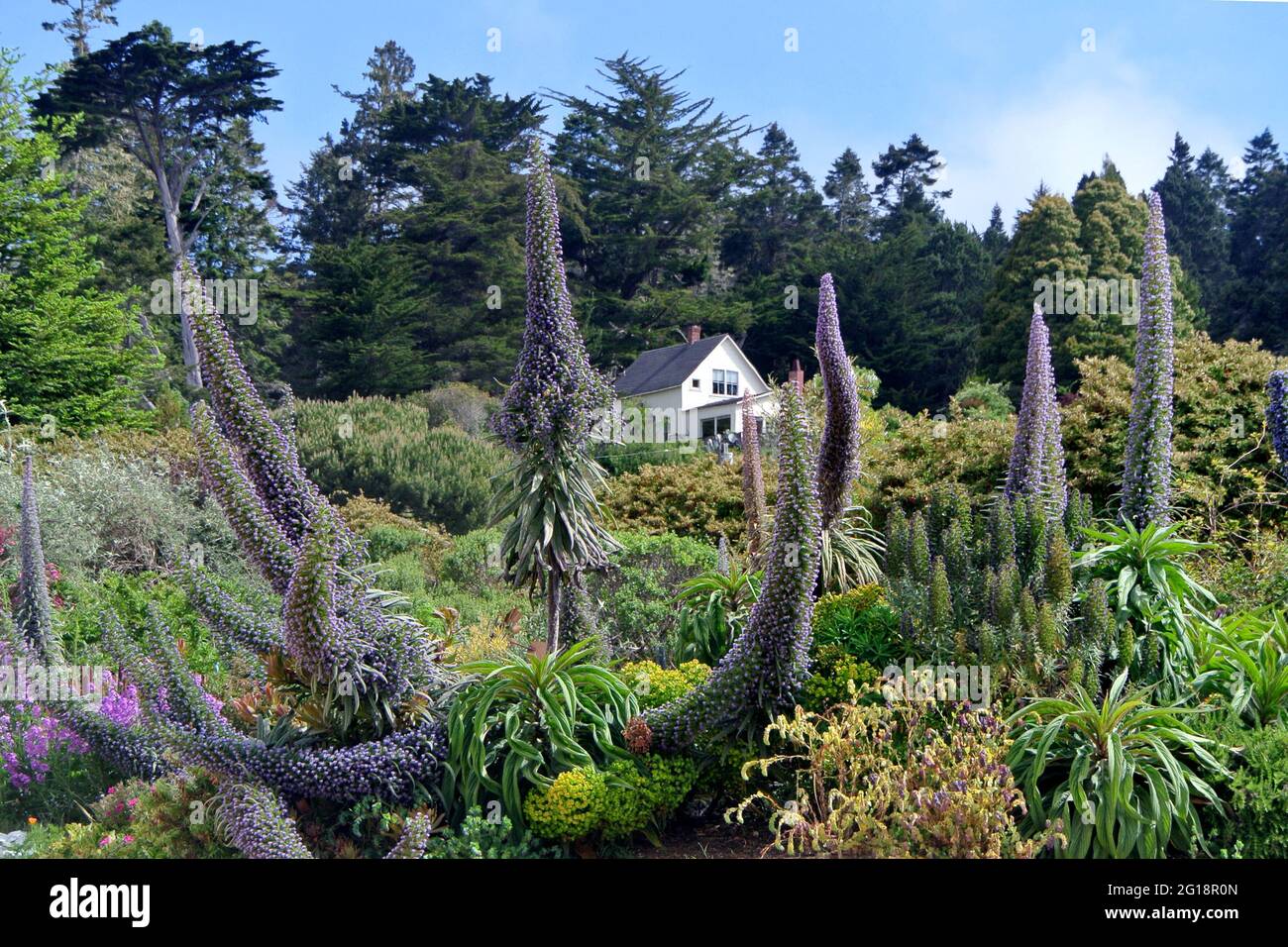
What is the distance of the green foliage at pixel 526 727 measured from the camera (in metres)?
5.55

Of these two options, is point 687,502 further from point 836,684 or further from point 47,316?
point 47,316

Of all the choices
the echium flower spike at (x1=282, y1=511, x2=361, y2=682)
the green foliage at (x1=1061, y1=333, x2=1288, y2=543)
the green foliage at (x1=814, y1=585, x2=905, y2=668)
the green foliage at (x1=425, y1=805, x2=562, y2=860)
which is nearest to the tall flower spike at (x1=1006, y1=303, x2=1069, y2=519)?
the green foliage at (x1=814, y1=585, x2=905, y2=668)

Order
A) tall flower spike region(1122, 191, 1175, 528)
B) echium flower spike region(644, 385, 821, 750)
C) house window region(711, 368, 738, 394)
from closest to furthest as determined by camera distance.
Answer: echium flower spike region(644, 385, 821, 750) → tall flower spike region(1122, 191, 1175, 528) → house window region(711, 368, 738, 394)

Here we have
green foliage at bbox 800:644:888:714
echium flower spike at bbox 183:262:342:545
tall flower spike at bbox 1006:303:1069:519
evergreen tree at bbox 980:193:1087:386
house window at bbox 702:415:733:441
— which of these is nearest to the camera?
echium flower spike at bbox 183:262:342:545

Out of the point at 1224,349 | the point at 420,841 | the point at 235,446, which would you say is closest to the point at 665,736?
the point at 420,841

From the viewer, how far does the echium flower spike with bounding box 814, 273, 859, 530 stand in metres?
6.88

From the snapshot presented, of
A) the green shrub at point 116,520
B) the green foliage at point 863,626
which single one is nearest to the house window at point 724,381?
the green shrub at point 116,520

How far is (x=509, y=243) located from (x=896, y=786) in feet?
99.6

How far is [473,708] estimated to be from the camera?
580cm

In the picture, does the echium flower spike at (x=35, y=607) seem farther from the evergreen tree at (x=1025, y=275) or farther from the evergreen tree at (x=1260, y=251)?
the evergreen tree at (x=1260, y=251)

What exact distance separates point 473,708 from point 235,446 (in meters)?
1.82

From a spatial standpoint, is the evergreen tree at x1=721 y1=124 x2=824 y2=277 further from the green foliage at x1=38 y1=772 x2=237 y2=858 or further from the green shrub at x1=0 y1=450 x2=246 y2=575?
the green foliage at x1=38 y1=772 x2=237 y2=858

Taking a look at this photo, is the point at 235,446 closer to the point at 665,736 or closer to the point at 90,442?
the point at 665,736

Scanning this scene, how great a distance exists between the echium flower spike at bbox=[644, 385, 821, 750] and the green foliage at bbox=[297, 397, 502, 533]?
1042cm
